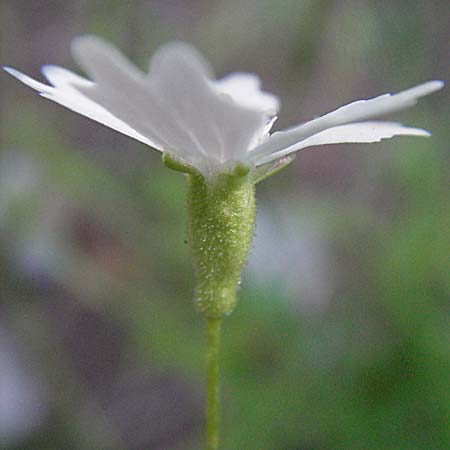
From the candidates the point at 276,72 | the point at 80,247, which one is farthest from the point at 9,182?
the point at 276,72

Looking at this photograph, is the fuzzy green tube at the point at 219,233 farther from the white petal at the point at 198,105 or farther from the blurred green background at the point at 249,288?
the blurred green background at the point at 249,288

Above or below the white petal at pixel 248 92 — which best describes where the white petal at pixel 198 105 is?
below

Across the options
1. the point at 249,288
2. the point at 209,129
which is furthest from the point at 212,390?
the point at 249,288

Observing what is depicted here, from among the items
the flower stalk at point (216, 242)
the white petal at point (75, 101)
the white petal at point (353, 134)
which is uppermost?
the white petal at point (75, 101)

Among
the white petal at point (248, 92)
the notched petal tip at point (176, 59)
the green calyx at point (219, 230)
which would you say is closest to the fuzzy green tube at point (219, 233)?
the green calyx at point (219, 230)

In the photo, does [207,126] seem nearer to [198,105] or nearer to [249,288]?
[198,105]

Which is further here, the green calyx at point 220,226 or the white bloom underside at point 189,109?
the green calyx at point 220,226

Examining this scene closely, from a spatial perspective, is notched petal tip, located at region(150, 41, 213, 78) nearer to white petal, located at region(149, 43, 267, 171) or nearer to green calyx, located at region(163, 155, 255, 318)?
white petal, located at region(149, 43, 267, 171)

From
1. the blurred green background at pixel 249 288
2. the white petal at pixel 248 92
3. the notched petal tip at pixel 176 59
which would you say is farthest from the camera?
the blurred green background at pixel 249 288

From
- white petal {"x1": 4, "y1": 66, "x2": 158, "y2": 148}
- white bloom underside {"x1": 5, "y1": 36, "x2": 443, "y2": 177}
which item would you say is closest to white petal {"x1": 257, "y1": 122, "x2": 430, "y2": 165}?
white bloom underside {"x1": 5, "y1": 36, "x2": 443, "y2": 177}
